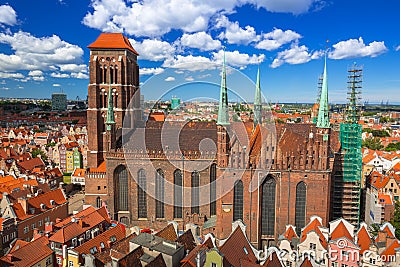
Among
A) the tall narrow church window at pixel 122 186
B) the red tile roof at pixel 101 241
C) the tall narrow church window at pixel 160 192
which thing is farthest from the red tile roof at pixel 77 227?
the tall narrow church window at pixel 160 192

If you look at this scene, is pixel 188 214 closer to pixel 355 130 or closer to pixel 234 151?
pixel 234 151

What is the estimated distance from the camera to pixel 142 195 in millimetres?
46562

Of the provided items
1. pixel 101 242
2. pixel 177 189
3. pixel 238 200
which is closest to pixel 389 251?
pixel 238 200

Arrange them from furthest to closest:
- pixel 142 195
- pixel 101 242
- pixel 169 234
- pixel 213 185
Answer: pixel 142 195 < pixel 213 185 < pixel 101 242 < pixel 169 234

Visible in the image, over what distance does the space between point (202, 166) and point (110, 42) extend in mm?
24790

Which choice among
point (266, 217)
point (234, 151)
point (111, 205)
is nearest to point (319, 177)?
point (266, 217)

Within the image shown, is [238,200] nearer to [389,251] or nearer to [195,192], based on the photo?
[195,192]

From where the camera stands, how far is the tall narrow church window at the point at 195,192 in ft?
147

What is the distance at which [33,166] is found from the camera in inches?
3253

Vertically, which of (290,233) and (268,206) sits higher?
(268,206)

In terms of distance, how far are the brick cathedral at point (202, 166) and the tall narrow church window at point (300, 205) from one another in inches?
4.6

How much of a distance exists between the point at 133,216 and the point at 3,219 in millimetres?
17047

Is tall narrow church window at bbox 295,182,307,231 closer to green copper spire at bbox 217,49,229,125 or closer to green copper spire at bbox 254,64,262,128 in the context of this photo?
green copper spire at bbox 217,49,229,125

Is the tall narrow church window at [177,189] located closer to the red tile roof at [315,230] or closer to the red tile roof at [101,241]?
the red tile roof at [101,241]
